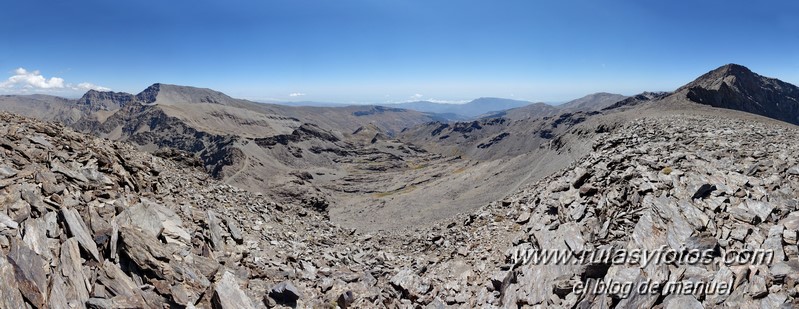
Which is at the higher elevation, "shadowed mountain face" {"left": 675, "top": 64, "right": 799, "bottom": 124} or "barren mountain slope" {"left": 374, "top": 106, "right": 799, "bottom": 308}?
"shadowed mountain face" {"left": 675, "top": 64, "right": 799, "bottom": 124}

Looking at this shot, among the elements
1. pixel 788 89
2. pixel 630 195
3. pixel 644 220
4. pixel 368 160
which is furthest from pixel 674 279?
pixel 788 89

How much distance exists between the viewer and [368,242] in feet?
94.3

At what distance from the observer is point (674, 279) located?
12.5 metres

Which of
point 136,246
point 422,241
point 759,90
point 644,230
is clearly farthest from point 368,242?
point 759,90

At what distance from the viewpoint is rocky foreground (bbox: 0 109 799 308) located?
37.7 ft

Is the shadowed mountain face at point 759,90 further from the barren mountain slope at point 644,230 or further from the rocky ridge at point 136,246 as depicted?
the rocky ridge at point 136,246

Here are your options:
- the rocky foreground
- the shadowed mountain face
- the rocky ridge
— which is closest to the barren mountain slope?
the rocky foreground

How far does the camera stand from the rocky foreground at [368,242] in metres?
11.5

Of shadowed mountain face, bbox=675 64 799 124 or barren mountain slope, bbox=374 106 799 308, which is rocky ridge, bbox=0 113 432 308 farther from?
shadowed mountain face, bbox=675 64 799 124

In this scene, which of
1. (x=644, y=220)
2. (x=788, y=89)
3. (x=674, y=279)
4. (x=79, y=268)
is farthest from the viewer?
(x=788, y=89)

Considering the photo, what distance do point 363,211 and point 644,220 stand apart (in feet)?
221

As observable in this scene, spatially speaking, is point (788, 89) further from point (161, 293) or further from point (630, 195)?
point (161, 293)

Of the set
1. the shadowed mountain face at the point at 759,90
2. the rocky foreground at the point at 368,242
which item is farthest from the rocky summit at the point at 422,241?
the shadowed mountain face at the point at 759,90

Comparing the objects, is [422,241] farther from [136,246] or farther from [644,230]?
[136,246]
